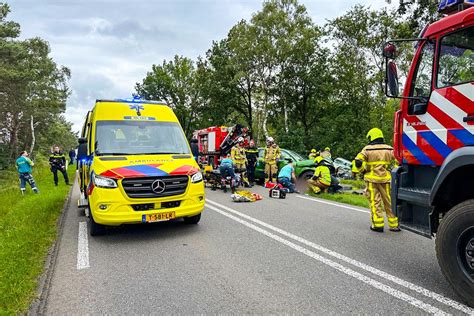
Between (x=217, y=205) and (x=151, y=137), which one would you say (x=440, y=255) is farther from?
(x=217, y=205)

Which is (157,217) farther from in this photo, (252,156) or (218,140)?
(218,140)

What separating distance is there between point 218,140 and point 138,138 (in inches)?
557

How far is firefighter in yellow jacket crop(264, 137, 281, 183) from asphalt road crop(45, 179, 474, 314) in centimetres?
678

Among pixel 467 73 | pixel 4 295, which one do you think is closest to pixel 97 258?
pixel 4 295

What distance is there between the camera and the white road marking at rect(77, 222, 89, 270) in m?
4.71

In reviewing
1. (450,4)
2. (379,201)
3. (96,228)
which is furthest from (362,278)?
(96,228)

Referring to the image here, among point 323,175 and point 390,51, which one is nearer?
point 390,51

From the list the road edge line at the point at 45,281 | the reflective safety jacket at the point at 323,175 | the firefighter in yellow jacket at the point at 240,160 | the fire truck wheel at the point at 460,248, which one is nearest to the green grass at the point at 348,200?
the reflective safety jacket at the point at 323,175

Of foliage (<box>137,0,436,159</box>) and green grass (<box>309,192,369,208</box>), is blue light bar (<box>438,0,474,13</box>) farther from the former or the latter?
foliage (<box>137,0,436,159</box>)

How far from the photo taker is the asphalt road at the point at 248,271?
3.41 m

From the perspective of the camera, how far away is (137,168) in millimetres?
5715

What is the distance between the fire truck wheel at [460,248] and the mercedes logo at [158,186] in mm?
3986

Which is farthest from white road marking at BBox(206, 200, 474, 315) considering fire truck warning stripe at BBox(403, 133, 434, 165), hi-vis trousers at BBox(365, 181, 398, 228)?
hi-vis trousers at BBox(365, 181, 398, 228)

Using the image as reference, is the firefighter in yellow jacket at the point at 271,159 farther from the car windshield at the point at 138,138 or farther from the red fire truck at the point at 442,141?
the red fire truck at the point at 442,141
